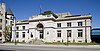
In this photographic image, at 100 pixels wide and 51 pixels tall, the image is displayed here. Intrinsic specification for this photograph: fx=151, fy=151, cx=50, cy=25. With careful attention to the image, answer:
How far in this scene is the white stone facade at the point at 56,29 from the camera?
164ft

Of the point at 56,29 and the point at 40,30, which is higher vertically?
the point at 56,29

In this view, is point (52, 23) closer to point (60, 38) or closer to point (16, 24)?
point (60, 38)

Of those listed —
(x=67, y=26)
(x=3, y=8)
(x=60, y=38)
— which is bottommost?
(x=60, y=38)

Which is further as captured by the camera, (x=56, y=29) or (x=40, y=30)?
(x=40, y=30)

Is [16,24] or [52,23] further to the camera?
[16,24]

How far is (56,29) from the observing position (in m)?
54.2

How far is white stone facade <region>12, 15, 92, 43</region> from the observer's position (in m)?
49.9

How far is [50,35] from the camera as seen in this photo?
5366 cm

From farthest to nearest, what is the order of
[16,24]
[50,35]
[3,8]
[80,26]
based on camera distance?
[3,8]
[16,24]
[50,35]
[80,26]

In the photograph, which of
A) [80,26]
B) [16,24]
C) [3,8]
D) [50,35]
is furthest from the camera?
[3,8]

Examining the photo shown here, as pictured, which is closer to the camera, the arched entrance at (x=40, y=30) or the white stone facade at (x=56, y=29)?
the white stone facade at (x=56, y=29)

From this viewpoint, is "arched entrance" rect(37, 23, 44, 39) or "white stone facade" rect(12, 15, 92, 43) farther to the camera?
"arched entrance" rect(37, 23, 44, 39)

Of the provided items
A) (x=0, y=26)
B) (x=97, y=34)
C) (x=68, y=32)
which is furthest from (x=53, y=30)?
(x=0, y=26)

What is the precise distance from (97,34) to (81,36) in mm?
5901
